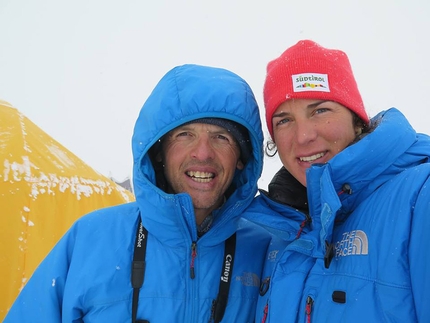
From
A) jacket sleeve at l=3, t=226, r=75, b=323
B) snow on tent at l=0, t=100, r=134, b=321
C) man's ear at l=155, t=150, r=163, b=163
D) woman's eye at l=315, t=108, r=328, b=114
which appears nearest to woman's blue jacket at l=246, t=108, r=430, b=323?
woman's eye at l=315, t=108, r=328, b=114

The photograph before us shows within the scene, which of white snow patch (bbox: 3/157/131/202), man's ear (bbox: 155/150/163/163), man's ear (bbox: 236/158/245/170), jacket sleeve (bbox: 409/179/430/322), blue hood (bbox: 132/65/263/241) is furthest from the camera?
white snow patch (bbox: 3/157/131/202)

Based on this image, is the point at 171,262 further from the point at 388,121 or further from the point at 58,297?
the point at 388,121

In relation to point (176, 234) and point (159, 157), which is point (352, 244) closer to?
point (176, 234)

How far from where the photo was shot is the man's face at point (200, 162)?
2.47 meters

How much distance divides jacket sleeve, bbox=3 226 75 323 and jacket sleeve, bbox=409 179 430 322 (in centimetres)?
181

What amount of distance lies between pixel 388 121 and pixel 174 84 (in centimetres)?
133

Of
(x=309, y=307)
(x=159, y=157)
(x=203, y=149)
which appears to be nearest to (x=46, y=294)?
(x=159, y=157)

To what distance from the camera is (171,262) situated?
2207mm

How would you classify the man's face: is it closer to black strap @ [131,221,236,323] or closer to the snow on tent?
black strap @ [131,221,236,323]

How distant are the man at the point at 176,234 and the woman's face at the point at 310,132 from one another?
388 mm

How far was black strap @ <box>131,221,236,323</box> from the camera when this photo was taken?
2.10 metres

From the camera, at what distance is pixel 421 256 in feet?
4.25

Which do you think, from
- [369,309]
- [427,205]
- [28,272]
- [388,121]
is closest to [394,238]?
[427,205]

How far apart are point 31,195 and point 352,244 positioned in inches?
133
